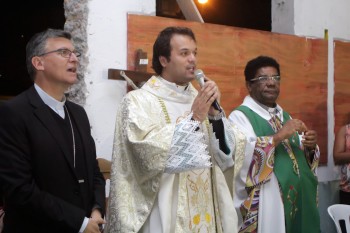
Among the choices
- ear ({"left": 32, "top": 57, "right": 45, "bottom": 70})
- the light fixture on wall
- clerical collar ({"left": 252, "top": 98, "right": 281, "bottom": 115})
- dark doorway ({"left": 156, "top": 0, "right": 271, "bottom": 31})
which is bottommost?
clerical collar ({"left": 252, "top": 98, "right": 281, "bottom": 115})

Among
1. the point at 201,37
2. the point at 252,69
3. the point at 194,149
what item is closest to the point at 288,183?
the point at 252,69

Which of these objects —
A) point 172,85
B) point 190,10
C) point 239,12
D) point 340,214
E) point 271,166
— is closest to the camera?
point 172,85

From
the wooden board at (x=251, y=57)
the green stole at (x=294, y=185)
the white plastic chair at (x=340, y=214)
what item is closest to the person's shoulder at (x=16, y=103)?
the wooden board at (x=251, y=57)

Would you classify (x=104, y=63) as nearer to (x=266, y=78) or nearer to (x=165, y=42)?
(x=165, y=42)

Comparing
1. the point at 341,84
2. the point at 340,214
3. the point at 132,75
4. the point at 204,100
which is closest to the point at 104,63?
the point at 132,75

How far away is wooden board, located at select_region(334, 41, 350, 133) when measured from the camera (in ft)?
16.5

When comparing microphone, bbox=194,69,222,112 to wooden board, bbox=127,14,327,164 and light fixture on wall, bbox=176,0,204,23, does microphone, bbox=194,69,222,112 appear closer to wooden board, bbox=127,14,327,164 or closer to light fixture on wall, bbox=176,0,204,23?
wooden board, bbox=127,14,327,164

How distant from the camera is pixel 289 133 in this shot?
311 cm

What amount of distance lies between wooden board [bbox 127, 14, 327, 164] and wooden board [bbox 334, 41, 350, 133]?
189mm

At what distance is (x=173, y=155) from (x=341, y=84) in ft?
11.0

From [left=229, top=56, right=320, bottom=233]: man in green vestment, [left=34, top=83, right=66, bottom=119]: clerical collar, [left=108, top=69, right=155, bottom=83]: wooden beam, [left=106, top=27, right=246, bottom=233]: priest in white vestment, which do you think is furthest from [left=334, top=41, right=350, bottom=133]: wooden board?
[left=34, top=83, right=66, bottom=119]: clerical collar

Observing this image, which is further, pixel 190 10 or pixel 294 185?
pixel 190 10

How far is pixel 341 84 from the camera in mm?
5066

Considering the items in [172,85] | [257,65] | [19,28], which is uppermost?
[19,28]
